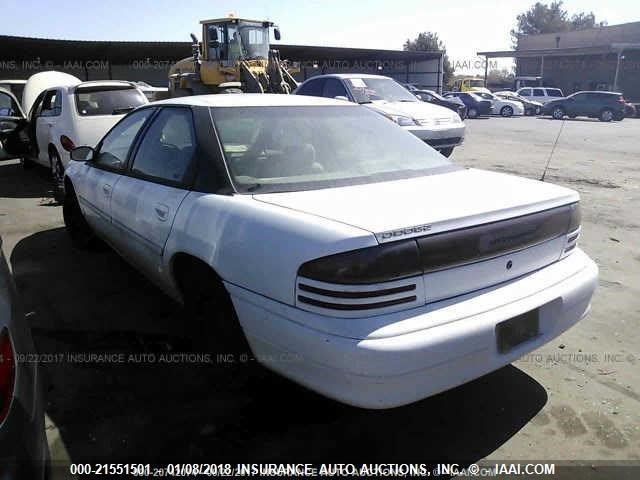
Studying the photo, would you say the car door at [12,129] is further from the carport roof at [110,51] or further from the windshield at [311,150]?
the carport roof at [110,51]

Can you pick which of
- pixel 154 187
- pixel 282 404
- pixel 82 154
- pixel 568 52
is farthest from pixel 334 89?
pixel 568 52

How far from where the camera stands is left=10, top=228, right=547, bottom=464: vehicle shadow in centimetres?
238

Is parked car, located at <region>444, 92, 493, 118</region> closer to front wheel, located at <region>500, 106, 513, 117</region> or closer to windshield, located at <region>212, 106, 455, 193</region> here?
front wheel, located at <region>500, 106, 513, 117</region>

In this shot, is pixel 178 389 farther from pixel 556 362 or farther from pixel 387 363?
pixel 556 362

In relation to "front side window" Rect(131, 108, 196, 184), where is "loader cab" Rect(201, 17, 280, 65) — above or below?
above

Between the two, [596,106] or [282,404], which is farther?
[596,106]

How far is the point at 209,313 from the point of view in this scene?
273 cm

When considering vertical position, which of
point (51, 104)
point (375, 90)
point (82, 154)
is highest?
point (375, 90)

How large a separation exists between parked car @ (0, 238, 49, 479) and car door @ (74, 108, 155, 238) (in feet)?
6.68

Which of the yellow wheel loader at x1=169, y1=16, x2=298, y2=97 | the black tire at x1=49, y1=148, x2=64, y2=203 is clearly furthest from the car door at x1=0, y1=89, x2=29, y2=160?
the yellow wheel loader at x1=169, y1=16, x2=298, y2=97

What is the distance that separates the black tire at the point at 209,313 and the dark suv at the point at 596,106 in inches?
1090

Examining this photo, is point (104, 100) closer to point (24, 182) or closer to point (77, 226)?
point (24, 182)

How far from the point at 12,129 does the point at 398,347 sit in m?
8.50

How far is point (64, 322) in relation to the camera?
11.9ft
